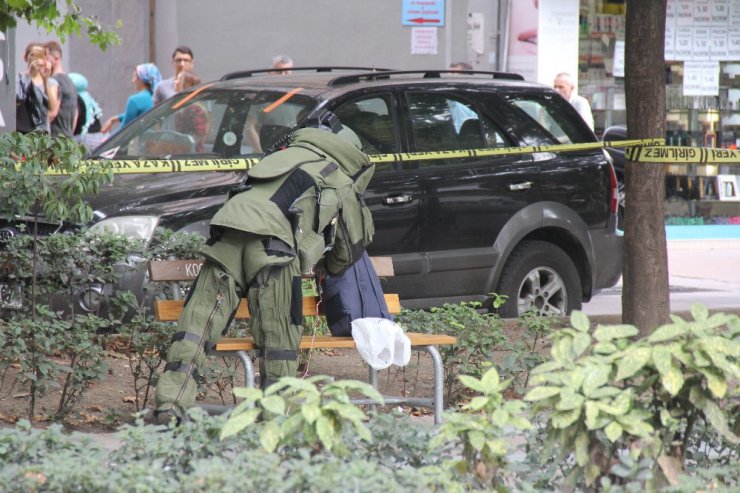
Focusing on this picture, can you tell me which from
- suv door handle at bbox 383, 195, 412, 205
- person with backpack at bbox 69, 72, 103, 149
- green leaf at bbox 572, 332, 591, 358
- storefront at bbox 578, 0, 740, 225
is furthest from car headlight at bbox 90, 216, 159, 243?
storefront at bbox 578, 0, 740, 225

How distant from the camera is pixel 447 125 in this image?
8.85 metres

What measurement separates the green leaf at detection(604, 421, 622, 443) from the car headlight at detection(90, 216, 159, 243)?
4.19 m

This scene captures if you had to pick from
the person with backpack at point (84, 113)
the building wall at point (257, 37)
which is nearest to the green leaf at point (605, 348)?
the person with backpack at point (84, 113)

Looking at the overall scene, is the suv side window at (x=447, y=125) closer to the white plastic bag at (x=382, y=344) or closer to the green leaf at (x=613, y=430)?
the white plastic bag at (x=382, y=344)

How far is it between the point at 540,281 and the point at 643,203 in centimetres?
188

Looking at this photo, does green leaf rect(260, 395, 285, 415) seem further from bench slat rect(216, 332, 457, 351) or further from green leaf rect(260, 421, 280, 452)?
bench slat rect(216, 332, 457, 351)

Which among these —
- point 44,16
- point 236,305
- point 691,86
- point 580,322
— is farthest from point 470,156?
point 691,86

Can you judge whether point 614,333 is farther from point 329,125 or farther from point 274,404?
point 329,125

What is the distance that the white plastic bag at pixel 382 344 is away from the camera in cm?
565

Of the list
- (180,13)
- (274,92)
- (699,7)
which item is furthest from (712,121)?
(274,92)

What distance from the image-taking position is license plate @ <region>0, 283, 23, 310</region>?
6.08 metres

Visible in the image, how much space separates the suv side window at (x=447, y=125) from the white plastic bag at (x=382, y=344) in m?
3.08

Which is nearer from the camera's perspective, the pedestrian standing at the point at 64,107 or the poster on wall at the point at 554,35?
the pedestrian standing at the point at 64,107

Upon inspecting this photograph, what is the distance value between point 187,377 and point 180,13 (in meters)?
9.50
